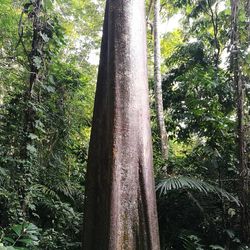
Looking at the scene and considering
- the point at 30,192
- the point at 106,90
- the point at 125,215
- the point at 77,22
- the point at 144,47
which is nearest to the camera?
the point at 125,215

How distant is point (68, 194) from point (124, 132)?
3024 millimetres

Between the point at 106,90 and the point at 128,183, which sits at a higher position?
the point at 106,90

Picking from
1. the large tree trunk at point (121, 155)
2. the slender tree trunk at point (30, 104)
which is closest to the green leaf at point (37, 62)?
the slender tree trunk at point (30, 104)

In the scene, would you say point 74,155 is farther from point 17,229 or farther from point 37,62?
point 17,229

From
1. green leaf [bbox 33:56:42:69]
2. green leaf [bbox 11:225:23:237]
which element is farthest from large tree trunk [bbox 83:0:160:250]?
green leaf [bbox 33:56:42:69]

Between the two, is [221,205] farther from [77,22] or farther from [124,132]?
[77,22]

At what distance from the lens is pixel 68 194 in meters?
5.16

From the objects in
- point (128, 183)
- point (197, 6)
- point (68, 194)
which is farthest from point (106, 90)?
point (197, 6)

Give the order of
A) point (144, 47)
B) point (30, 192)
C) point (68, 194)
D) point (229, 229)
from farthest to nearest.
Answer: point (68, 194) < point (30, 192) < point (229, 229) < point (144, 47)

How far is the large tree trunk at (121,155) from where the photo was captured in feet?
7.32

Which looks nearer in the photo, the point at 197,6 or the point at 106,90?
the point at 106,90

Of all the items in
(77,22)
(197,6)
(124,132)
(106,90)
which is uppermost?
(77,22)

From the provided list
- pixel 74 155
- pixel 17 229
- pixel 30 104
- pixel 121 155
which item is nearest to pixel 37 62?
pixel 30 104

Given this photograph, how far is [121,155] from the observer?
236 centimetres
